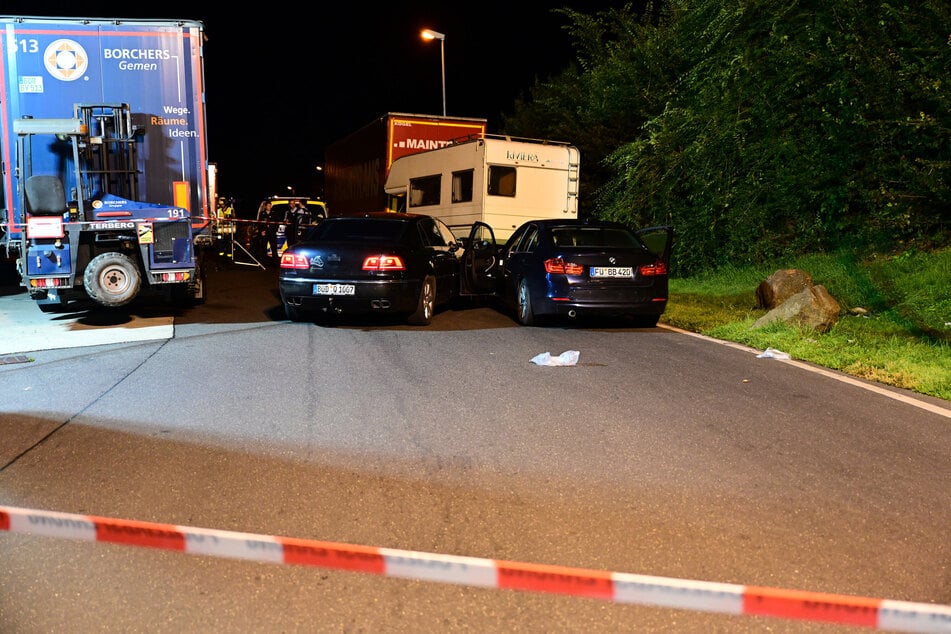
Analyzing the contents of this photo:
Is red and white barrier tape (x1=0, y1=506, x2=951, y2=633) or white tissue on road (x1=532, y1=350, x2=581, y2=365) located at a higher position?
red and white barrier tape (x1=0, y1=506, x2=951, y2=633)

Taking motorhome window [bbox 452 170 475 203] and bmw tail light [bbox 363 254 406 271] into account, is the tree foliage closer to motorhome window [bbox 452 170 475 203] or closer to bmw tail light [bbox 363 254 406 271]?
motorhome window [bbox 452 170 475 203]

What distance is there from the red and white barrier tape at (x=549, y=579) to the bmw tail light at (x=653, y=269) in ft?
27.8

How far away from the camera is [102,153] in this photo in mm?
11547

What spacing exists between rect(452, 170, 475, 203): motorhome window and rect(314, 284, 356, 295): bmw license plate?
746 cm

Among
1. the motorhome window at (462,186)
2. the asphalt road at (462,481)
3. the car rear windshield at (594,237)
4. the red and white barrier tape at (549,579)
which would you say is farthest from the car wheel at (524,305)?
the red and white barrier tape at (549,579)

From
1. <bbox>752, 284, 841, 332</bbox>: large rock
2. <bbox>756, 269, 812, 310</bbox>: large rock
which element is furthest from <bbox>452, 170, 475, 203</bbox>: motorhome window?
<bbox>752, 284, 841, 332</bbox>: large rock

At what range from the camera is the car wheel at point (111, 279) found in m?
10.7

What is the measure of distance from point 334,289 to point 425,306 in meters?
1.30

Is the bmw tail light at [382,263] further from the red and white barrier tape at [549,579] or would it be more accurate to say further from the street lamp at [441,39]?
the street lamp at [441,39]

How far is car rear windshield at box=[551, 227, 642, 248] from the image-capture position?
→ 11.2m

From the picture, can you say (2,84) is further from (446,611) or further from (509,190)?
(446,611)

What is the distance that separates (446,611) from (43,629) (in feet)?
4.63

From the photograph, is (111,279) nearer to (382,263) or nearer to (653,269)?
(382,263)

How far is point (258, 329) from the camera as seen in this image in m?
10.8
